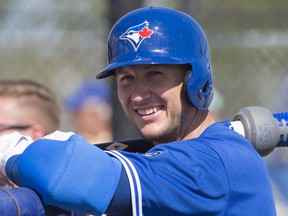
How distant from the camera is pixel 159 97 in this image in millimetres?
3570

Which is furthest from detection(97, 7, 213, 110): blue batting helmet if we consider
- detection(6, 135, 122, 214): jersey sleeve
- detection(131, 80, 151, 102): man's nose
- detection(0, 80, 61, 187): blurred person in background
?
detection(0, 80, 61, 187): blurred person in background

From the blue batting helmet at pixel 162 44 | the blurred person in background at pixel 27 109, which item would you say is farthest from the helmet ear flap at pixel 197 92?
the blurred person in background at pixel 27 109

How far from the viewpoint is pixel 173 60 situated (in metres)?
3.48

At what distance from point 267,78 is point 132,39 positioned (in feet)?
15.0

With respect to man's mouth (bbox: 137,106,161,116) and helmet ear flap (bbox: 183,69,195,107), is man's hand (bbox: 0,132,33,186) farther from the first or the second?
helmet ear flap (bbox: 183,69,195,107)

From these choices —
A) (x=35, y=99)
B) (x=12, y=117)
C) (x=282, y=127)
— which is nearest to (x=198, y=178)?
(x=282, y=127)

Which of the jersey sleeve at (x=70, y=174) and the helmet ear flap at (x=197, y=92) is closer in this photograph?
the jersey sleeve at (x=70, y=174)

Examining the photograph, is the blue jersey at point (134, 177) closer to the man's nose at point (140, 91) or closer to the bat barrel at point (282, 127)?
the man's nose at point (140, 91)

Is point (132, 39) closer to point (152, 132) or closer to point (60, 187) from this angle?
point (152, 132)

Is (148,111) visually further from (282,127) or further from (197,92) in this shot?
(282,127)

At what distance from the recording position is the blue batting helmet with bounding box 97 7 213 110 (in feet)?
11.4

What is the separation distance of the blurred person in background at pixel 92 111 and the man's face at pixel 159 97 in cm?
388

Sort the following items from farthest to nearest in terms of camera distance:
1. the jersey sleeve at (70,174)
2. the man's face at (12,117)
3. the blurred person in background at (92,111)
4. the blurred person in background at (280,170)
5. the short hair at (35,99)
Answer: the blurred person in background at (92,111), the blurred person in background at (280,170), the short hair at (35,99), the man's face at (12,117), the jersey sleeve at (70,174)

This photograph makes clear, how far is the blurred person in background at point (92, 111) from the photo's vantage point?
25.0 feet
